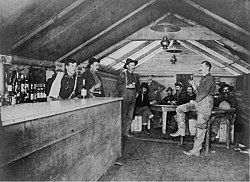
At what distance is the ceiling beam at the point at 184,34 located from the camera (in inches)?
232

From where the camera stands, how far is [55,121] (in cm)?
213

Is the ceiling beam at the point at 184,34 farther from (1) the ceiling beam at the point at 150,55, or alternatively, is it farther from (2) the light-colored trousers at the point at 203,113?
(1) the ceiling beam at the point at 150,55

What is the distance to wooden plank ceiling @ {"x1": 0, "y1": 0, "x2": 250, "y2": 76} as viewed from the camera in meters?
3.54

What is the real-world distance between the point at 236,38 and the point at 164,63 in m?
4.48

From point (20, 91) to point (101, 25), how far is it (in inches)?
77.6

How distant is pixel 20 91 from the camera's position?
391 centimetres

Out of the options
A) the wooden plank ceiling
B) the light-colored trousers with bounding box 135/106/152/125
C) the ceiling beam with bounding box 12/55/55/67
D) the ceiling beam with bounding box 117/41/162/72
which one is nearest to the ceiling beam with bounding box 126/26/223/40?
the wooden plank ceiling

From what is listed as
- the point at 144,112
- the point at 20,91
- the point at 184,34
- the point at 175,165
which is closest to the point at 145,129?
the point at 144,112

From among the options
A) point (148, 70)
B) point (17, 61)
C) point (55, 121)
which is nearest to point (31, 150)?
A: point (55, 121)

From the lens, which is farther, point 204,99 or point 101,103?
point 204,99

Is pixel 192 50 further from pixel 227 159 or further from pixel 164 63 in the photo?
pixel 227 159

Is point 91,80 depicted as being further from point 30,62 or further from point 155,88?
point 155,88

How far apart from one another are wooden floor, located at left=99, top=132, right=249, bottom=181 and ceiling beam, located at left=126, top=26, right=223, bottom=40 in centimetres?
245

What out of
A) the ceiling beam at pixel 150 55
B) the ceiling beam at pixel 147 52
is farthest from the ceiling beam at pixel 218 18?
the ceiling beam at pixel 150 55
